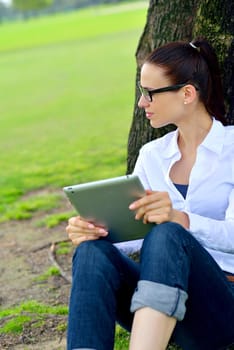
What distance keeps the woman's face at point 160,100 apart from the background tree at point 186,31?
2.44ft

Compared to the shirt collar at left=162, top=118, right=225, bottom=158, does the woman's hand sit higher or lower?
lower

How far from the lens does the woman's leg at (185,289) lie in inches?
100

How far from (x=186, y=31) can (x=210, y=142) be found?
43.9 inches

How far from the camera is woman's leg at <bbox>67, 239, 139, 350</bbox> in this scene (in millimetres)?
2590

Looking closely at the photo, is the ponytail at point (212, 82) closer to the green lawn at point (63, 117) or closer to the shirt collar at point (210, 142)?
the shirt collar at point (210, 142)

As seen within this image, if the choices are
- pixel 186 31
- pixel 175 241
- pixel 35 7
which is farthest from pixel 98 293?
pixel 35 7

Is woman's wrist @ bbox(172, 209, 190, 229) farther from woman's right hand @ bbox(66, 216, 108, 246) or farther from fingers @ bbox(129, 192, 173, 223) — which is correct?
woman's right hand @ bbox(66, 216, 108, 246)

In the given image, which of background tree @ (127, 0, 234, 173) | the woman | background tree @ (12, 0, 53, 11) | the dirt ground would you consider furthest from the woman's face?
background tree @ (12, 0, 53, 11)

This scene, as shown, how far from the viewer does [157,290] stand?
2.54 metres

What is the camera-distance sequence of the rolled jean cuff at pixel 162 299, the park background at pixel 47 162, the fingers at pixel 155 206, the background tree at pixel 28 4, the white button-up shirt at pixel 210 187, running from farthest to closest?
the background tree at pixel 28 4, the park background at pixel 47 162, the white button-up shirt at pixel 210 187, the fingers at pixel 155 206, the rolled jean cuff at pixel 162 299

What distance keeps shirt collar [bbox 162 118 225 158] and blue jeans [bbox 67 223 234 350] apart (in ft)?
1.81

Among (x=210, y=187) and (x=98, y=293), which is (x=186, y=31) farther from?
(x=98, y=293)

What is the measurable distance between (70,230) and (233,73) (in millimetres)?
1410

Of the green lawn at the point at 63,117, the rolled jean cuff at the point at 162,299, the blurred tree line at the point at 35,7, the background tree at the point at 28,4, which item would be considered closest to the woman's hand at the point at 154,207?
the rolled jean cuff at the point at 162,299
